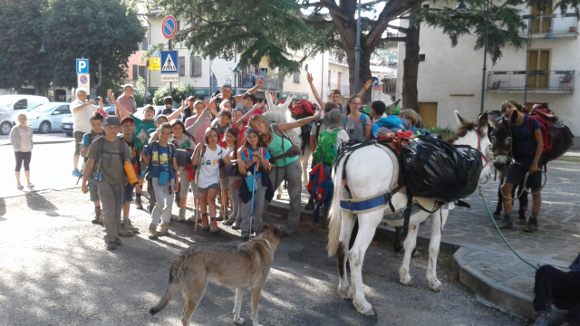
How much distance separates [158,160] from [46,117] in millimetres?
24779

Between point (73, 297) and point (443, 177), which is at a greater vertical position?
point (443, 177)

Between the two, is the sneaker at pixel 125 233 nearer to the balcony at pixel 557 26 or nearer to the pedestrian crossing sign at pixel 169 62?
the pedestrian crossing sign at pixel 169 62

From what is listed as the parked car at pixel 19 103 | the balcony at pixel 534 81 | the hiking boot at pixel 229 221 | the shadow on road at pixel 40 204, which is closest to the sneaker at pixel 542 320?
the hiking boot at pixel 229 221

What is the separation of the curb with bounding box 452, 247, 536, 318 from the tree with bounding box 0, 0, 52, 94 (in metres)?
44.1

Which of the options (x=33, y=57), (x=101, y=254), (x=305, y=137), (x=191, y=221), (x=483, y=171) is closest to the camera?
(x=483, y=171)

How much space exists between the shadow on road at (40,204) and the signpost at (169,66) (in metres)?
4.24

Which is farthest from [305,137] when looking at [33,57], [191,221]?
[33,57]

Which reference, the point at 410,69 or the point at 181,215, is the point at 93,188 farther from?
the point at 410,69

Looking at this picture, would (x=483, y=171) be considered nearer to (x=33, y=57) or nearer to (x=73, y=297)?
(x=73, y=297)

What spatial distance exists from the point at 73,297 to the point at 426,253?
4.65 m

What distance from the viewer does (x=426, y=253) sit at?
23.4 feet

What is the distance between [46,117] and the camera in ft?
95.2

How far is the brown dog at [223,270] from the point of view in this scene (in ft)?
14.0

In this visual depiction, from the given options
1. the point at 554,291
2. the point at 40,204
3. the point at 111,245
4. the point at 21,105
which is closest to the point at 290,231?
the point at 111,245
